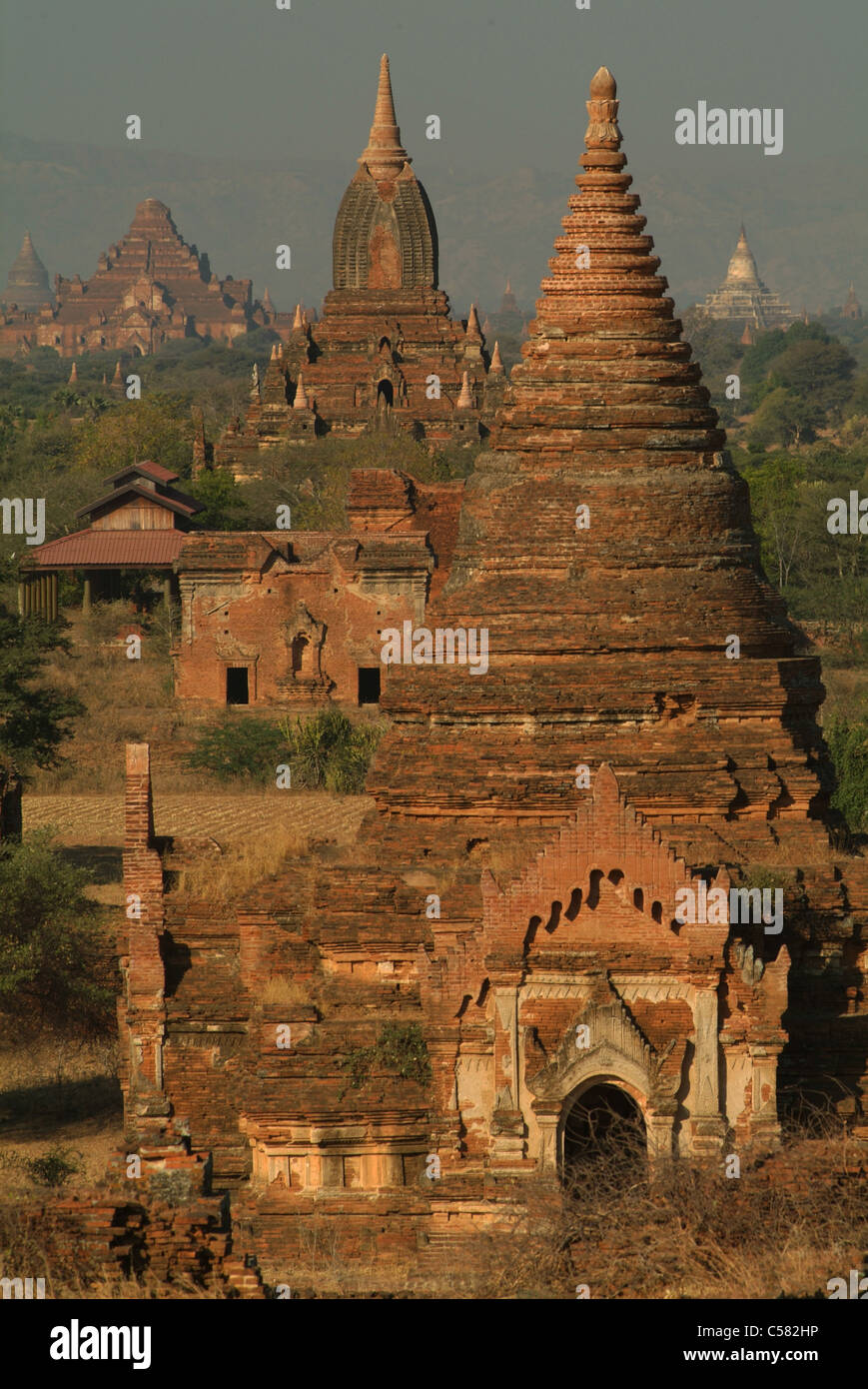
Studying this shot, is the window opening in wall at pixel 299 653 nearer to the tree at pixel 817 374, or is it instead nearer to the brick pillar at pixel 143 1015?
the brick pillar at pixel 143 1015

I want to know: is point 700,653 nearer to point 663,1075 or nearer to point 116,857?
point 663,1075

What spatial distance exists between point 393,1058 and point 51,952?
24.0 ft

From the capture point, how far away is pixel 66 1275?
16.6m

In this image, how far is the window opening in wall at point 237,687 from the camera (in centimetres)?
4856

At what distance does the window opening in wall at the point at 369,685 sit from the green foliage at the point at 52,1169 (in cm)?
2577

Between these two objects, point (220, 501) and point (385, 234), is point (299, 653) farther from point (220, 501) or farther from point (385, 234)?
point (385, 234)

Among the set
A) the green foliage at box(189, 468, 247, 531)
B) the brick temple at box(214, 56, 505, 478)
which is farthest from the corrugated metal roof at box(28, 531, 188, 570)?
the brick temple at box(214, 56, 505, 478)

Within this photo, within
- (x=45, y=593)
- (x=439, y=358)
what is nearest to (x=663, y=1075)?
(x=45, y=593)

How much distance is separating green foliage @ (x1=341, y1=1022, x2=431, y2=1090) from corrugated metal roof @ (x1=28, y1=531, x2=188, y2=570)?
38581 mm

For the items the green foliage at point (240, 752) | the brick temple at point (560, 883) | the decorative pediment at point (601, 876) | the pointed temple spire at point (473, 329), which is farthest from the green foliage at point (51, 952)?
the pointed temple spire at point (473, 329)

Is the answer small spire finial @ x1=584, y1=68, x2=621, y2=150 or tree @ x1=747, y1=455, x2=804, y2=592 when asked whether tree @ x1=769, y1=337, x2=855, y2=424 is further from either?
small spire finial @ x1=584, y1=68, x2=621, y2=150

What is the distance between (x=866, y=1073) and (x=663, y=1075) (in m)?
2.52

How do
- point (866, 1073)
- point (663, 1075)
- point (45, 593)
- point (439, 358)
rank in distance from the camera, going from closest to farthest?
1. point (663, 1075)
2. point (866, 1073)
3. point (45, 593)
4. point (439, 358)

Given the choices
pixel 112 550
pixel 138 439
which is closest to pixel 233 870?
pixel 112 550
